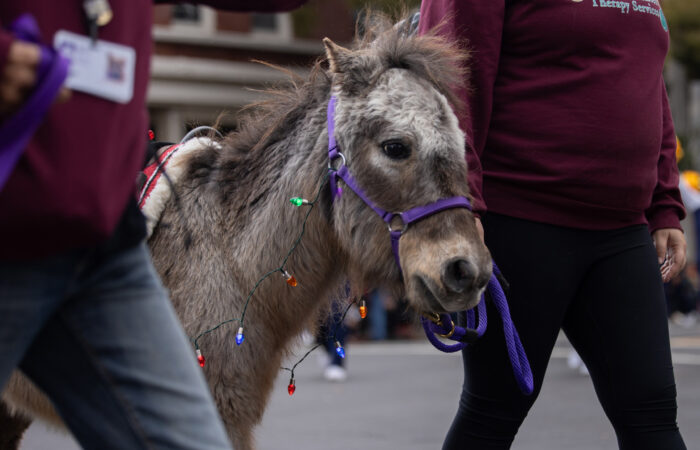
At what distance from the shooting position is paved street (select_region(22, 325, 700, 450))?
21.8 feet

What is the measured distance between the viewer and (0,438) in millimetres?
3607

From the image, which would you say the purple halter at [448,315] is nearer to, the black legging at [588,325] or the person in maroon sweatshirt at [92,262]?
the black legging at [588,325]

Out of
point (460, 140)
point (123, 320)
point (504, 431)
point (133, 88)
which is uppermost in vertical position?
point (133, 88)

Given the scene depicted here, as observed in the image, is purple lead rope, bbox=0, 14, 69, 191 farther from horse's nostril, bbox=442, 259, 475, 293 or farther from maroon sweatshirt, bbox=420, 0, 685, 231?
maroon sweatshirt, bbox=420, 0, 685, 231

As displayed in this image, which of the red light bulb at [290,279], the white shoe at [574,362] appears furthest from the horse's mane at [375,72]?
the white shoe at [574,362]

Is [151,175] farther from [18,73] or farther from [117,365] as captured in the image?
[18,73]

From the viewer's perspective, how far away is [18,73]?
4.91 feet

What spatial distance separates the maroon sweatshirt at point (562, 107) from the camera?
9.78ft

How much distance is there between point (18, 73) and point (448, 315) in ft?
5.86

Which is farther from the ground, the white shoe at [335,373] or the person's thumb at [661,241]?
the person's thumb at [661,241]

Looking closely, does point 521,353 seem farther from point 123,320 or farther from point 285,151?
point 123,320

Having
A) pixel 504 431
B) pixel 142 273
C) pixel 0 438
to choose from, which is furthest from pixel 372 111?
pixel 0 438

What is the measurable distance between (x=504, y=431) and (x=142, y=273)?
1.65 metres

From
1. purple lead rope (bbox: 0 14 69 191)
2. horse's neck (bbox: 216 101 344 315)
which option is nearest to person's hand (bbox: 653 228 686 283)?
horse's neck (bbox: 216 101 344 315)
